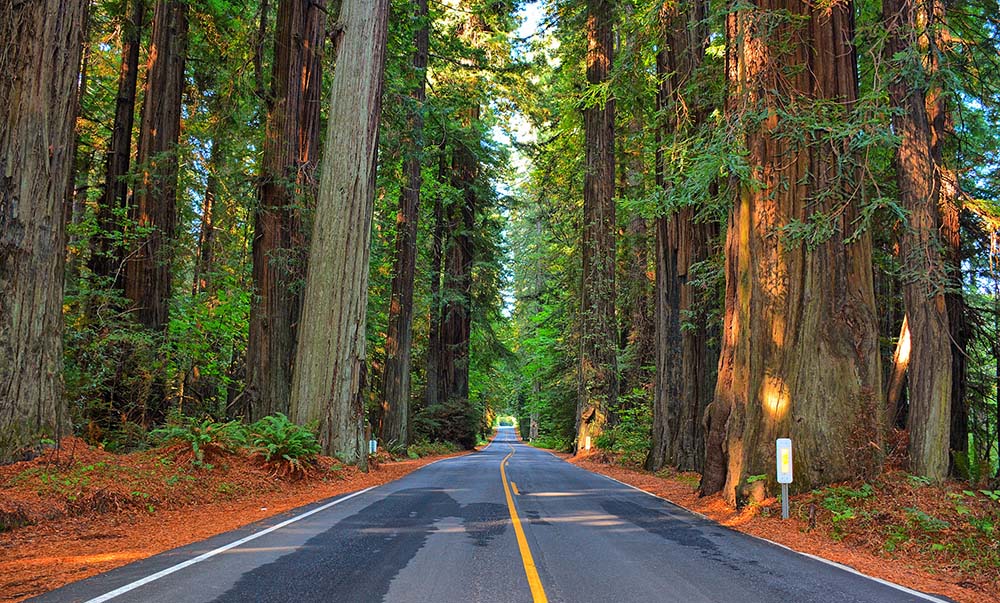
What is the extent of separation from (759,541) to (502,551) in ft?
11.4

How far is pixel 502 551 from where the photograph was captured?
627 centimetres

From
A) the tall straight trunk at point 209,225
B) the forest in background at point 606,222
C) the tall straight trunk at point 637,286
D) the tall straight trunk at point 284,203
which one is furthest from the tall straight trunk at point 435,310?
the tall straight trunk at point 284,203

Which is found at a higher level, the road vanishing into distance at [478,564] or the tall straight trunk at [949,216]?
the tall straight trunk at [949,216]

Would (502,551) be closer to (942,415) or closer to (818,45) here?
(942,415)

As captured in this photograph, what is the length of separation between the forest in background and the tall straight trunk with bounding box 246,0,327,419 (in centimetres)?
7

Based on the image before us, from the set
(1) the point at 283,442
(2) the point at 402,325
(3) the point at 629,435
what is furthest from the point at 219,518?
(3) the point at 629,435

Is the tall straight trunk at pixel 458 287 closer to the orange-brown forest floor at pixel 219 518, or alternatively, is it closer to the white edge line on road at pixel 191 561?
the orange-brown forest floor at pixel 219 518

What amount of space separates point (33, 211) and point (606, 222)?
19890 millimetres

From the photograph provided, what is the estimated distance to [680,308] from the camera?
17031 mm

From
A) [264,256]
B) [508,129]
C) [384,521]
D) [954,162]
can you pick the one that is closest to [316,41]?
[264,256]

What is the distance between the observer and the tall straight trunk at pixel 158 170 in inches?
606

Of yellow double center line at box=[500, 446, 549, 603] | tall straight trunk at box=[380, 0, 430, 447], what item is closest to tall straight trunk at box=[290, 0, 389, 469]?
yellow double center line at box=[500, 446, 549, 603]

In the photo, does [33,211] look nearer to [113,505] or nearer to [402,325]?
[113,505]

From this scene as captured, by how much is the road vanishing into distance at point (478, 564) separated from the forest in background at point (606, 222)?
350 centimetres
